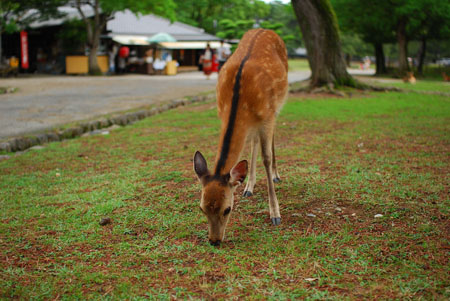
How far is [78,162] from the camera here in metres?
5.95

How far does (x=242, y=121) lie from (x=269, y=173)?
1.84 feet

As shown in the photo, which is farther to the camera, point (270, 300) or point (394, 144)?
point (394, 144)

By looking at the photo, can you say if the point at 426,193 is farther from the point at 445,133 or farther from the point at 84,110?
the point at 84,110

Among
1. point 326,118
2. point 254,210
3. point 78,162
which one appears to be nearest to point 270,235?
point 254,210

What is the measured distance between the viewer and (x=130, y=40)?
94.6 feet

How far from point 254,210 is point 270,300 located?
156 centimetres

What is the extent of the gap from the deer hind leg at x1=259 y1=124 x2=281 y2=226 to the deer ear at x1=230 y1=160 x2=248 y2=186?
0.58m

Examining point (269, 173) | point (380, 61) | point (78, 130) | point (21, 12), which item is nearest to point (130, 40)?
point (21, 12)

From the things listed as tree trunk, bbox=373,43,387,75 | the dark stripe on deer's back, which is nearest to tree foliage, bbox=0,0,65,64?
tree trunk, bbox=373,43,387,75

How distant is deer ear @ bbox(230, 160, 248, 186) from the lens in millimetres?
3361

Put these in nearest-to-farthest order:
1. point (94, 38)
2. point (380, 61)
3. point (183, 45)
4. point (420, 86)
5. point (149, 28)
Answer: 1. point (420, 86)
2. point (94, 38)
3. point (380, 61)
4. point (183, 45)
5. point (149, 28)

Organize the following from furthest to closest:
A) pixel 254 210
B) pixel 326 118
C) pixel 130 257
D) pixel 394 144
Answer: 1. pixel 326 118
2. pixel 394 144
3. pixel 254 210
4. pixel 130 257

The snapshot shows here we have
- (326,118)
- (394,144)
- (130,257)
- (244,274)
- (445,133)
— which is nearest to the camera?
(244,274)

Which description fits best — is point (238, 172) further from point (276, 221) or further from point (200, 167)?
point (276, 221)
